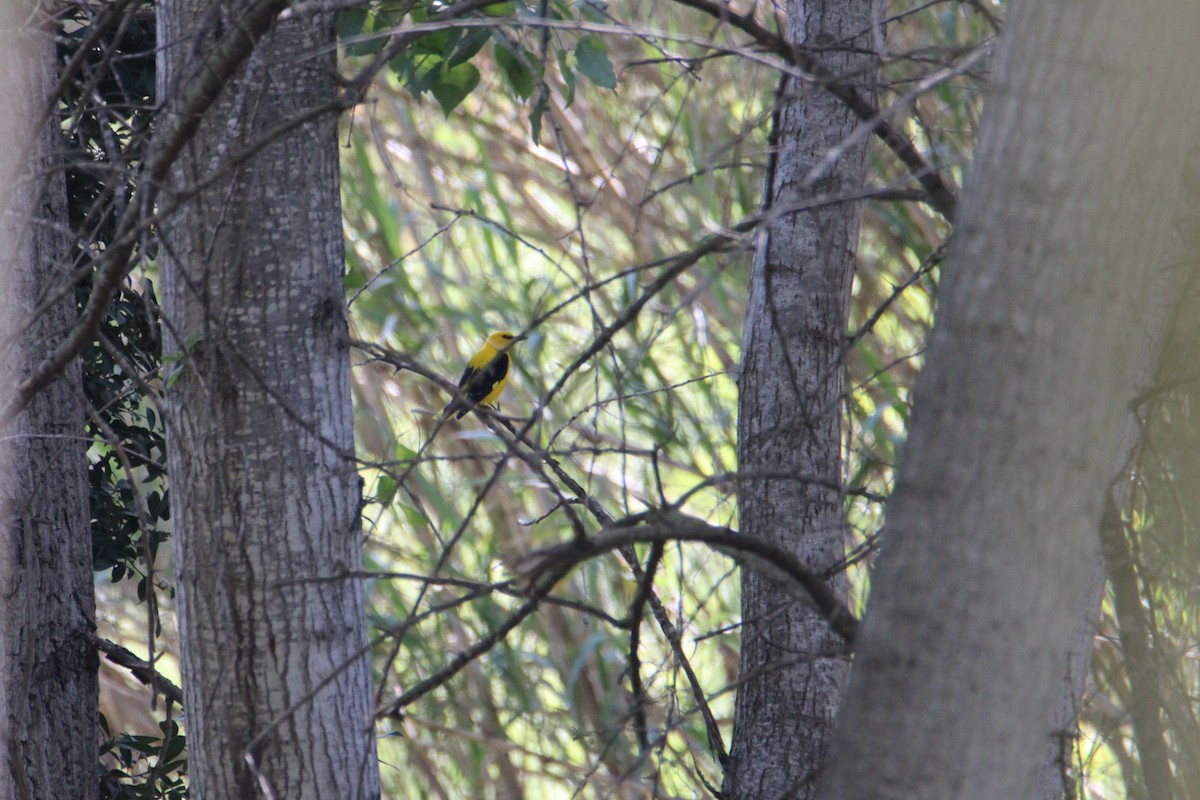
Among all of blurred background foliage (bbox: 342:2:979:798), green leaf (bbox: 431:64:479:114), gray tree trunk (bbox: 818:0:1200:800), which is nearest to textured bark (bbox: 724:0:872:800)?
green leaf (bbox: 431:64:479:114)

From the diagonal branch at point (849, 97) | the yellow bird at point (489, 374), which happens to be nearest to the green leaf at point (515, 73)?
the diagonal branch at point (849, 97)

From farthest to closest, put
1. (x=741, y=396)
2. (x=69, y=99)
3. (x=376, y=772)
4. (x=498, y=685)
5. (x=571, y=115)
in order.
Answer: (x=571, y=115) < (x=498, y=685) < (x=69, y=99) < (x=741, y=396) < (x=376, y=772)

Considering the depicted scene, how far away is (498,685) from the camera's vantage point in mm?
4859

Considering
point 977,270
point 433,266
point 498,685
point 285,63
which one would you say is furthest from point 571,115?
point 977,270

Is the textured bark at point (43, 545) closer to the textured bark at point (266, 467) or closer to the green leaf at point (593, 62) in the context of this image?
the textured bark at point (266, 467)

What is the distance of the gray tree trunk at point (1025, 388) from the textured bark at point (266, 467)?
1.08 m

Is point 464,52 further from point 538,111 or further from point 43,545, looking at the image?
point 43,545

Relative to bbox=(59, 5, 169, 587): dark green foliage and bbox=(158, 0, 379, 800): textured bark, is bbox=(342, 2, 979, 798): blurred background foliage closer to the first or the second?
bbox=(59, 5, 169, 587): dark green foliage

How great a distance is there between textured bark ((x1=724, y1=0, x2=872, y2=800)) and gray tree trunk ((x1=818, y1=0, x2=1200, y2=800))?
1172 mm

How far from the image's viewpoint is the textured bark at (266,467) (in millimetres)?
1890

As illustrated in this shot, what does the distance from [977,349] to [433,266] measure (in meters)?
4.05

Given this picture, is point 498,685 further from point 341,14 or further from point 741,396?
point 341,14

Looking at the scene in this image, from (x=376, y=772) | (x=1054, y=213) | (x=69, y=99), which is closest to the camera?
(x=1054, y=213)

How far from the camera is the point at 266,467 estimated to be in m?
1.91
